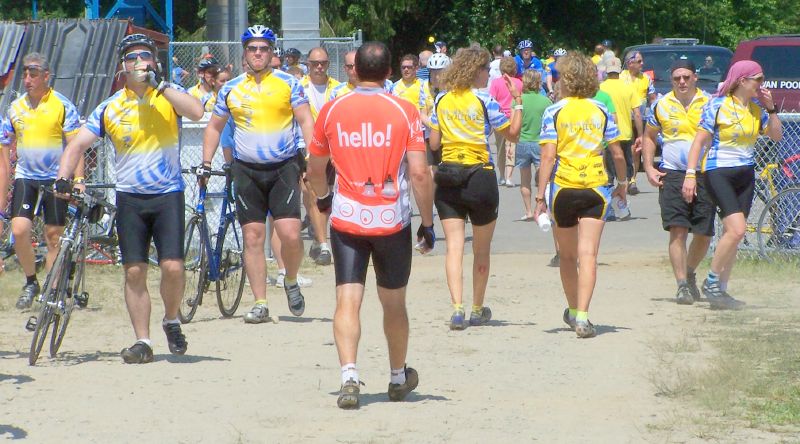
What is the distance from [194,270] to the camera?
32.3ft

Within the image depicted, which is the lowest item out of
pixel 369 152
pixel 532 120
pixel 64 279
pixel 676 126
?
pixel 64 279

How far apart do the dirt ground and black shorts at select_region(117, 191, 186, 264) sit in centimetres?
65

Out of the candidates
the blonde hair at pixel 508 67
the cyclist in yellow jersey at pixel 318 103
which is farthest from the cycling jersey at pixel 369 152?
the blonde hair at pixel 508 67

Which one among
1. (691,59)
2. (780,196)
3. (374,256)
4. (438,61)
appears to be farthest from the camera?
(691,59)

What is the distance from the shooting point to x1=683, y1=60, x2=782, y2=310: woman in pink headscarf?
9680 millimetres

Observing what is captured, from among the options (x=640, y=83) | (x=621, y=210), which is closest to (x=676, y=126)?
(x=621, y=210)

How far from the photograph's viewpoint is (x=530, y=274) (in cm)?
1190

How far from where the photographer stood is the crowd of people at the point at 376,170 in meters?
6.59

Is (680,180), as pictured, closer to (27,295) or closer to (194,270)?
(194,270)

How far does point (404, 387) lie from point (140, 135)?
2227mm

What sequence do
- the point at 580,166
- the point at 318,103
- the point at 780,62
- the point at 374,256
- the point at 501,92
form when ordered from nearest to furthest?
the point at 374,256 < the point at 580,166 < the point at 318,103 < the point at 501,92 < the point at 780,62

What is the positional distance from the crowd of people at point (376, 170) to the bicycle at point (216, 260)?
0.27 m

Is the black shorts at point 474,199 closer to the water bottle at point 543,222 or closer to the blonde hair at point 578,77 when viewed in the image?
the water bottle at point 543,222

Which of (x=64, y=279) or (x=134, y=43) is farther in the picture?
(x=64, y=279)
